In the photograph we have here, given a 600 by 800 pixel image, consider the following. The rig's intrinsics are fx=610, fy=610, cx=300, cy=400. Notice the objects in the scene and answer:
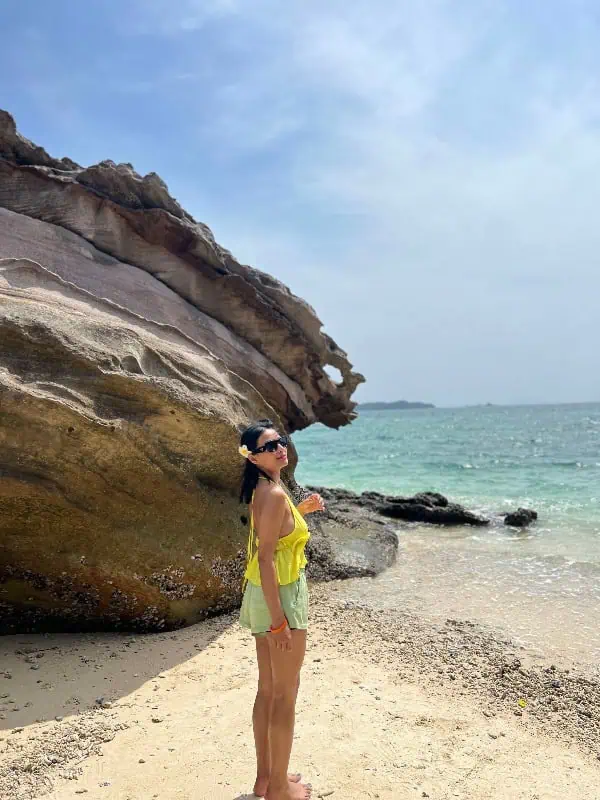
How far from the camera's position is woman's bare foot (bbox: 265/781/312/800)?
3467 millimetres

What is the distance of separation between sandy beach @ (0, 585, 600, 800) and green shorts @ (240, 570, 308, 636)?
111 cm

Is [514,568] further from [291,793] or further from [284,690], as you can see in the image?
[284,690]

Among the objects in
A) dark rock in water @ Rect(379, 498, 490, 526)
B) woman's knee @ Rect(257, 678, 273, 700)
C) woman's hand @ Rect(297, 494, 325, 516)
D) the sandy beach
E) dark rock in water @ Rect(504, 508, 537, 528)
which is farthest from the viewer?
dark rock in water @ Rect(379, 498, 490, 526)

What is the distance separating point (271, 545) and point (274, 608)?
0.34 meters

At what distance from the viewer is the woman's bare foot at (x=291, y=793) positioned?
3467 mm

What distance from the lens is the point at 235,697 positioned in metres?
4.83

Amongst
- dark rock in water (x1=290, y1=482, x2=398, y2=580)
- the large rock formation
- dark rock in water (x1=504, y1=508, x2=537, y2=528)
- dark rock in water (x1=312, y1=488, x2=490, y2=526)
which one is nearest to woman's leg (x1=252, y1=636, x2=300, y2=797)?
the large rock formation

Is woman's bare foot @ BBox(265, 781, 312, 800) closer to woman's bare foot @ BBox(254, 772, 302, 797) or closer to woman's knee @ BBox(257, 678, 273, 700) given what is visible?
woman's bare foot @ BBox(254, 772, 302, 797)

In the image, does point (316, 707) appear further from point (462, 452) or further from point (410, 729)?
point (462, 452)

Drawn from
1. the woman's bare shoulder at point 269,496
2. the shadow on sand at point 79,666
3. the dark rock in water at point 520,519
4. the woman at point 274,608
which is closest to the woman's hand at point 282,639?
the woman at point 274,608

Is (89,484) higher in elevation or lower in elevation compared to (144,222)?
lower

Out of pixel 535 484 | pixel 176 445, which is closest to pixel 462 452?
pixel 535 484

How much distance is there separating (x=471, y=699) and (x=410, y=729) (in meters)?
0.85

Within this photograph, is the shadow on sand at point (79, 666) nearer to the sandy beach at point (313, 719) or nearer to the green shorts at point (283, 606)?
the sandy beach at point (313, 719)
